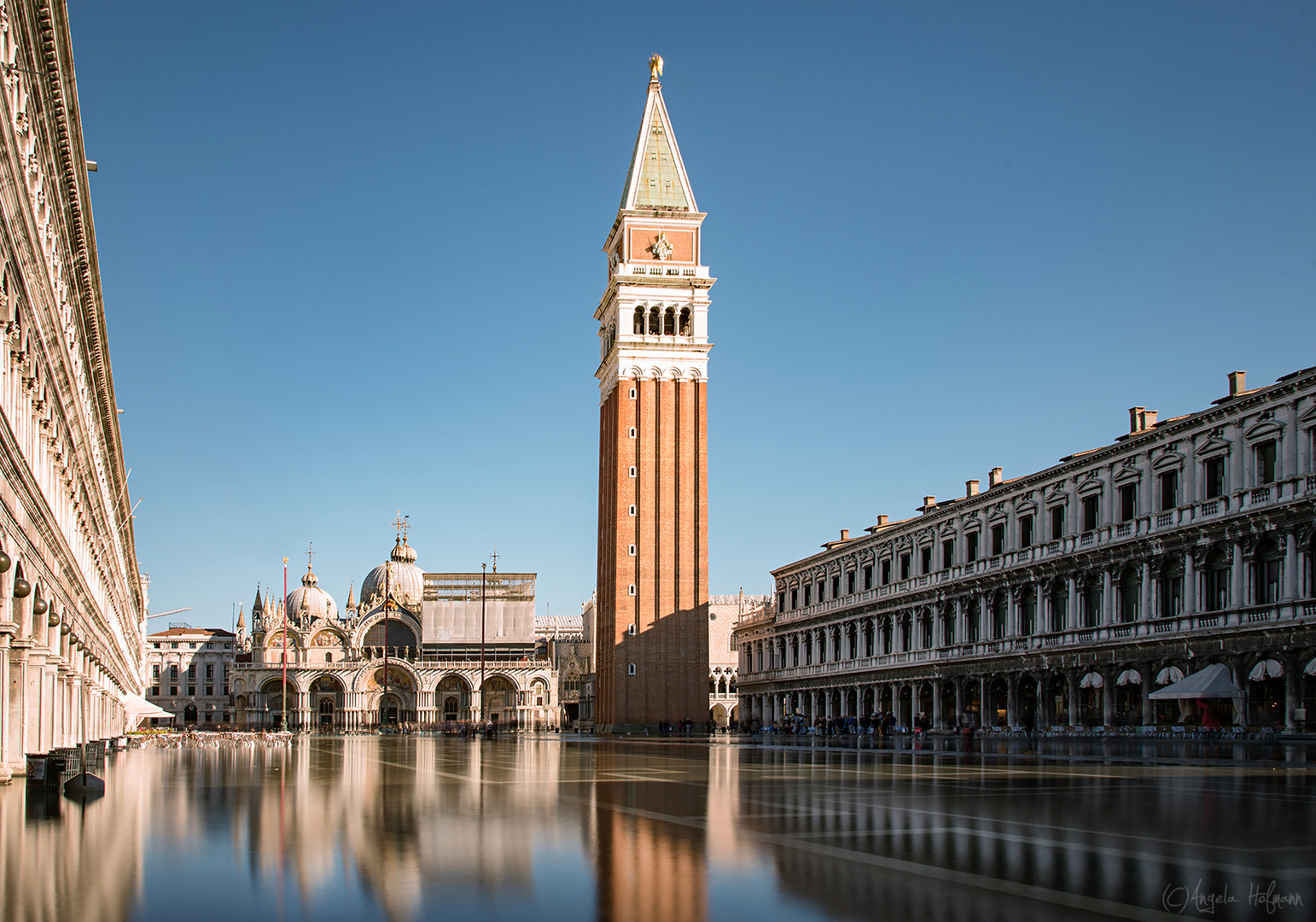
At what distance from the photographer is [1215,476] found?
133 ft

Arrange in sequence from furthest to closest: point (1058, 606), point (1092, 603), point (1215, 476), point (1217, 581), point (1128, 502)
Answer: point (1058, 606)
point (1092, 603)
point (1128, 502)
point (1215, 476)
point (1217, 581)

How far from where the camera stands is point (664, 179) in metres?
88.9

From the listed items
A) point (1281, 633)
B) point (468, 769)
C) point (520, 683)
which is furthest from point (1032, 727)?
point (520, 683)

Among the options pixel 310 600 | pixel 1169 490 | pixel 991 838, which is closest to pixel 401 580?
pixel 310 600

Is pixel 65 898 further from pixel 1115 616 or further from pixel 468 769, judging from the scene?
pixel 1115 616

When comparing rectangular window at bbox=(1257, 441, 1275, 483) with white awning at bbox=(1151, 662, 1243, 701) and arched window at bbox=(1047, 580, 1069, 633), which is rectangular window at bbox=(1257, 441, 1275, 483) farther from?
arched window at bbox=(1047, 580, 1069, 633)

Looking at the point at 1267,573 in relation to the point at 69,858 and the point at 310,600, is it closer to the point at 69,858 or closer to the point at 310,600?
the point at 69,858

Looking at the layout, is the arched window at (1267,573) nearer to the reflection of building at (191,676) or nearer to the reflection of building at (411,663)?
the reflection of building at (411,663)

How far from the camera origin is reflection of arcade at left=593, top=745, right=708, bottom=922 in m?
8.41

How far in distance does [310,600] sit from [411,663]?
3759 cm

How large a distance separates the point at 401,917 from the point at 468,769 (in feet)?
70.6

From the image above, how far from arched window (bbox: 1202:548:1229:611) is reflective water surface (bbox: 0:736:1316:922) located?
58.9ft

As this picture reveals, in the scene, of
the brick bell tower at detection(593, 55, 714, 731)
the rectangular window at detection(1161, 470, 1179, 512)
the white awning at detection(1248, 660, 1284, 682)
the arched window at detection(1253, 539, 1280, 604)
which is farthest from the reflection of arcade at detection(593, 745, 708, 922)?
the brick bell tower at detection(593, 55, 714, 731)
